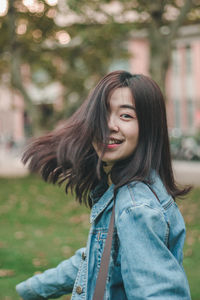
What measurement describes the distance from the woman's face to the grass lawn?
2.54 metres

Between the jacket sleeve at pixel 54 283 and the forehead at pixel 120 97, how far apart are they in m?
0.80

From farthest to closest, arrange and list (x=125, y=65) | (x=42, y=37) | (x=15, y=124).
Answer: (x=15, y=124) < (x=125, y=65) < (x=42, y=37)

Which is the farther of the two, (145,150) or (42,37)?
(42,37)

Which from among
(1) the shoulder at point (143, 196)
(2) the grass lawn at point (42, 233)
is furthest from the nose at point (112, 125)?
(2) the grass lawn at point (42, 233)

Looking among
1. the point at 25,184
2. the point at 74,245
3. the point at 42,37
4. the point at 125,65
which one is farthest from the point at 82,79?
the point at 125,65

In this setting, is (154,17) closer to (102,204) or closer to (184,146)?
(102,204)

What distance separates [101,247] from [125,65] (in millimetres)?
34092

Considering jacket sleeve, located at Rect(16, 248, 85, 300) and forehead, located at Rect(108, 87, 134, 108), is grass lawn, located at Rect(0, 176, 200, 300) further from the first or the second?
forehead, located at Rect(108, 87, 134, 108)

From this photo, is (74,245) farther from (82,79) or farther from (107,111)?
(82,79)

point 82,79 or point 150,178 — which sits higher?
point 82,79

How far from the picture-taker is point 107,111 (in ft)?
5.99

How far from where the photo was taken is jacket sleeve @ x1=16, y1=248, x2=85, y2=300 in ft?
7.36

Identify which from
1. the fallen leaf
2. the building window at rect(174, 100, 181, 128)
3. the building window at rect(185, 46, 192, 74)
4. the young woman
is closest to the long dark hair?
the young woman

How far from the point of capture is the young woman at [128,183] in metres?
1.55
